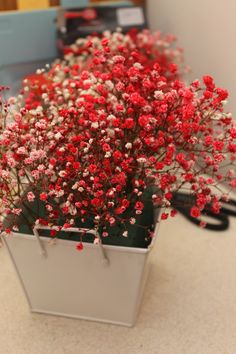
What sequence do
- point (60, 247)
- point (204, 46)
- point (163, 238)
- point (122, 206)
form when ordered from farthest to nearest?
point (204, 46) → point (163, 238) → point (60, 247) → point (122, 206)

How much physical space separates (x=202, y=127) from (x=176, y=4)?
2.99 feet

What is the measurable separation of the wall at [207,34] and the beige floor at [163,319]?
1.62 ft

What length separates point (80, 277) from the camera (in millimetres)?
705

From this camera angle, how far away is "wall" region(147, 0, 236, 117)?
1.04 metres

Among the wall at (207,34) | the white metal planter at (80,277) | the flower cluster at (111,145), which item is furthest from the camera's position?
the wall at (207,34)

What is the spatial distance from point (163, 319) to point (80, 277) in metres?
0.23

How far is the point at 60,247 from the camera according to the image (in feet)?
2.15

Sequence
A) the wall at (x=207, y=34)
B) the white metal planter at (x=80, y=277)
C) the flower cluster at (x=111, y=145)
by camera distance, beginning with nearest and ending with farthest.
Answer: the flower cluster at (x=111, y=145) → the white metal planter at (x=80, y=277) → the wall at (x=207, y=34)

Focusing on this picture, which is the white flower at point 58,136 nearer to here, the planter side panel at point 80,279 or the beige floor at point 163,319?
the planter side panel at point 80,279

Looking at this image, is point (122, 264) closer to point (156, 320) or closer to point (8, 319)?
point (156, 320)

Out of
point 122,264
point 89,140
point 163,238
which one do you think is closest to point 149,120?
point 89,140

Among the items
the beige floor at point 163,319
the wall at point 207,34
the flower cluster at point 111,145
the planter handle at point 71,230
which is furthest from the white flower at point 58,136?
the wall at point 207,34

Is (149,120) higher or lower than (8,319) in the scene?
higher

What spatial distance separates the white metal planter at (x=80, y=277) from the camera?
0.65 m
